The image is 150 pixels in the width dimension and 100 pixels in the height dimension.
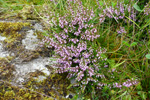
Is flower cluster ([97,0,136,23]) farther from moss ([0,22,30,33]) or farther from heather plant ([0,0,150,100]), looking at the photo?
moss ([0,22,30,33])

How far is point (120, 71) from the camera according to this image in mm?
2021

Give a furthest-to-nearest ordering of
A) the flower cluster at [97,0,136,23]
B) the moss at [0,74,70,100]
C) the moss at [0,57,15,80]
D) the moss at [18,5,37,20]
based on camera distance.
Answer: the moss at [18,5,37,20], the flower cluster at [97,0,136,23], the moss at [0,57,15,80], the moss at [0,74,70,100]

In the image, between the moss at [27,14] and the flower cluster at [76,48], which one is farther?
the moss at [27,14]

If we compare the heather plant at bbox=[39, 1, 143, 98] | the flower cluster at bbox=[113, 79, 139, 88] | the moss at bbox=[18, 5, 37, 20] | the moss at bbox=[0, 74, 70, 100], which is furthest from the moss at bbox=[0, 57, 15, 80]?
the flower cluster at bbox=[113, 79, 139, 88]

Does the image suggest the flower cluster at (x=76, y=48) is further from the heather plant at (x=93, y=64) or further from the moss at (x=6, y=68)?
the moss at (x=6, y=68)

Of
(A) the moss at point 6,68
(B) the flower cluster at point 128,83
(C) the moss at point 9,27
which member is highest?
(C) the moss at point 9,27

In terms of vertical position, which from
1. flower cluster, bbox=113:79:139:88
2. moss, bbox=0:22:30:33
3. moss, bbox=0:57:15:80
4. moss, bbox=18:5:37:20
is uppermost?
moss, bbox=18:5:37:20

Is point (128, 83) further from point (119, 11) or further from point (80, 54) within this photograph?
point (119, 11)

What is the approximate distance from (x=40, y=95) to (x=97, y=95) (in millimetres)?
710

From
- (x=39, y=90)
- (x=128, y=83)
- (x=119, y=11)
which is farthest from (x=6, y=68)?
(x=119, y=11)

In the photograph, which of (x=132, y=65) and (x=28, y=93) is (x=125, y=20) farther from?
(x=28, y=93)

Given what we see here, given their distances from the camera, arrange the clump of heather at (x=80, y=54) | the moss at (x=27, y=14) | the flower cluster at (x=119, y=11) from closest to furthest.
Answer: the clump of heather at (x=80, y=54) → the flower cluster at (x=119, y=11) → the moss at (x=27, y=14)

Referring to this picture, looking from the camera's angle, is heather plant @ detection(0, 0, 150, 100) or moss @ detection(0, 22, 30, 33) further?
moss @ detection(0, 22, 30, 33)

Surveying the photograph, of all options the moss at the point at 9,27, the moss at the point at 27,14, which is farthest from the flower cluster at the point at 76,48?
the moss at the point at 27,14
